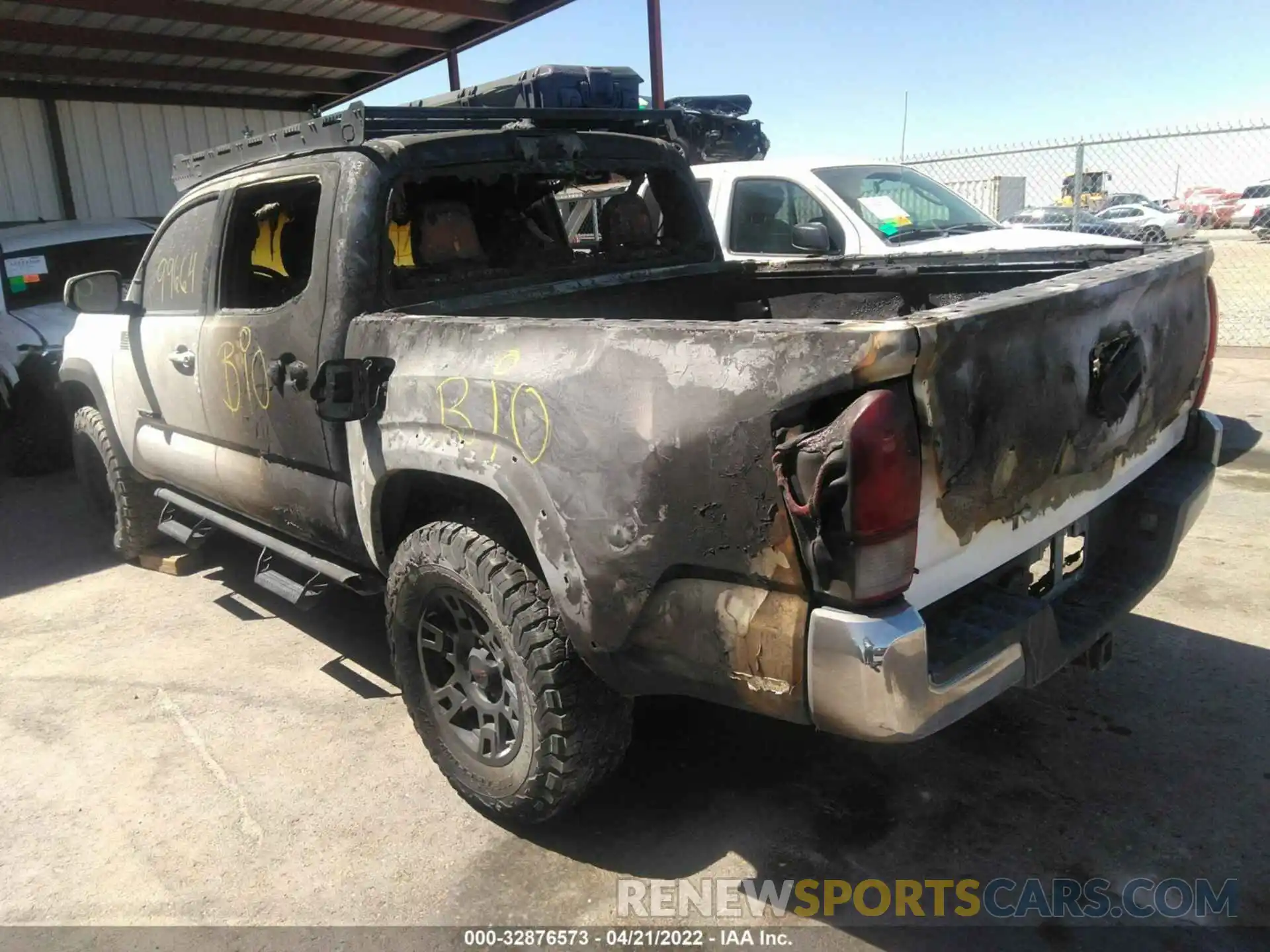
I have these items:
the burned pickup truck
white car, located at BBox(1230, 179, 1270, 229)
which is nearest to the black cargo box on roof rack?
the burned pickup truck

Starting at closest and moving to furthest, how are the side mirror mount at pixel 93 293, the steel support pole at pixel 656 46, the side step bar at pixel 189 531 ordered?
1. the side mirror mount at pixel 93 293
2. the side step bar at pixel 189 531
3. the steel support pole at pixel 656 46

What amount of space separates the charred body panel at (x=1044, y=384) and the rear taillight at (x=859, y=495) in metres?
0.10

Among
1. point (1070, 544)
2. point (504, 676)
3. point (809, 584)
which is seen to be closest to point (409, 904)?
point (504, 676)

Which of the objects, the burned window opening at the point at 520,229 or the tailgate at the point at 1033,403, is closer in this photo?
the tailgate at the point at 1033,403

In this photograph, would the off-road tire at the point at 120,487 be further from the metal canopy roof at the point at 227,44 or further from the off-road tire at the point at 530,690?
the metal canopy roof at the point at 227,44

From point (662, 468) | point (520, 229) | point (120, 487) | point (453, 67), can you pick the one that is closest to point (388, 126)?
point (520, 229)

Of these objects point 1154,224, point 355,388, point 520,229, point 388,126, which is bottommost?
Answer: point 355,388

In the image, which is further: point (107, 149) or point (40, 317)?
point (107, 149)

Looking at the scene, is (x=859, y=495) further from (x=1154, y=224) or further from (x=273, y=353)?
(x=1154, y=224)

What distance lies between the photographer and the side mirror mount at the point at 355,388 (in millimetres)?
2809

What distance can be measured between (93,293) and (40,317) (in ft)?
12.4

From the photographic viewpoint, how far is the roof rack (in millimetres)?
3035

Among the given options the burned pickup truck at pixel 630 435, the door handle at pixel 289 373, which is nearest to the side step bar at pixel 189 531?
the burned pickup truck at pixel 630 435

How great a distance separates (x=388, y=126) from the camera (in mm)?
3094
